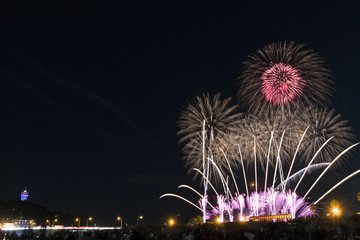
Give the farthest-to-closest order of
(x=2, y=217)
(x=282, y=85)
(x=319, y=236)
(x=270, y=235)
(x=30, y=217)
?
1. (x=30, y=217)
2. (x=2, y=217)
3. (x=282, y=85)
4. (x=270, y=235)
5. (x=319, y=236)

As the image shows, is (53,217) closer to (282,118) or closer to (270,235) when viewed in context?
(282,118)

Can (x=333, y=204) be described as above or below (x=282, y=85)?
below

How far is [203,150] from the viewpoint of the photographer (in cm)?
4406

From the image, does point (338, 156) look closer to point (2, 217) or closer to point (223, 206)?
point (223, 206)

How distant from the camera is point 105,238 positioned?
89.8 feet

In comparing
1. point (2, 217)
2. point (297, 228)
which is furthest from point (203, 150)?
point (2, 217)

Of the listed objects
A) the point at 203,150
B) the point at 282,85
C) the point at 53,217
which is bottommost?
the point at 53,217

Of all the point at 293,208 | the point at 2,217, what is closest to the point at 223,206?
the point at 293,208

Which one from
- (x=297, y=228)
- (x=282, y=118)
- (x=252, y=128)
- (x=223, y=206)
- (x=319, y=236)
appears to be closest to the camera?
(x=319, y=236)

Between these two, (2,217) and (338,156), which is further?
(2,217)

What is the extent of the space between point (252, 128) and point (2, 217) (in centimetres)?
15565

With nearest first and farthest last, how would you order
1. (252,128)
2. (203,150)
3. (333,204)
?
1. (252,128)
2. (203,150)
3. (333,204)

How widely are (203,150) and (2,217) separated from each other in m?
149

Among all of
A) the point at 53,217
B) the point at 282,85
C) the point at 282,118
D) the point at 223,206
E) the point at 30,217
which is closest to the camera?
the point at 282,85
